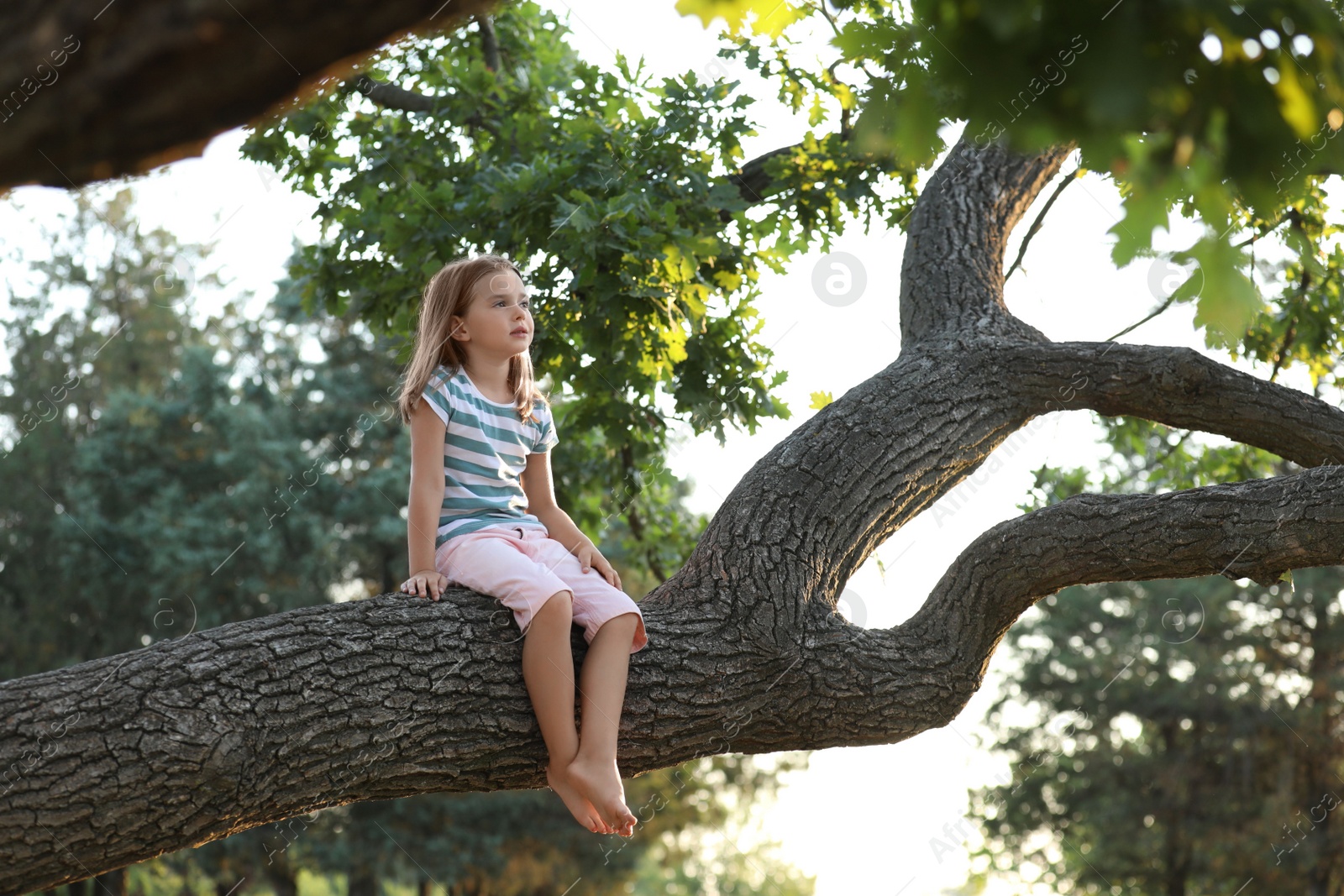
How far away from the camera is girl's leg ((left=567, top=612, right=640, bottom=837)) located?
2.93 m

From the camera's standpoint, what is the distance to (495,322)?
3.74m

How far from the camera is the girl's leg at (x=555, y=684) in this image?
117 inches

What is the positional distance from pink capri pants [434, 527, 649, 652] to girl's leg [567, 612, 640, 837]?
0.16 ft

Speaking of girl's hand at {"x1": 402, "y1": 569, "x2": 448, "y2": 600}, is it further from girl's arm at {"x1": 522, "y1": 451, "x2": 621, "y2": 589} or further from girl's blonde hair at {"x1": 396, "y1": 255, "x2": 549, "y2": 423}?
girl's blonde hair at {"x1": 396, "y1": 255, "x2": 549, "y2": 423}

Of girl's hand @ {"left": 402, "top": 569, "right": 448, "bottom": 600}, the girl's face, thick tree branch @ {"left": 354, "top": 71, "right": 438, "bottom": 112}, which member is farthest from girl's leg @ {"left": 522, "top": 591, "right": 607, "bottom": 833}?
thick tree branch @ {"left": 354, "top": 71, "right": 438, "bottom": 112}

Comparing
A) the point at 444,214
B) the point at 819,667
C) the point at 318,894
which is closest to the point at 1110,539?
the point at 819,667

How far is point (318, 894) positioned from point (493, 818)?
734 inches

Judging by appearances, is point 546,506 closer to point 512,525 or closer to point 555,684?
point 512,525

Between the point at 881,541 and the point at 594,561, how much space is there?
1318mm

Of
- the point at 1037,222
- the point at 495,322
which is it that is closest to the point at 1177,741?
the point at 1037,222

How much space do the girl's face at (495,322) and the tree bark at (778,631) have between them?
3.09ft

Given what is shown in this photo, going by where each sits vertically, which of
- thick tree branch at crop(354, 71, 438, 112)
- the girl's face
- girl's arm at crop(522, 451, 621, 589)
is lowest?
girl's arm at crop(522, 451, 621, 589)

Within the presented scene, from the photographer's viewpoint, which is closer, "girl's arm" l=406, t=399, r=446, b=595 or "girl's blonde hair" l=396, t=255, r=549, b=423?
"girl's arm" l=406, t=399, r=446, b=595

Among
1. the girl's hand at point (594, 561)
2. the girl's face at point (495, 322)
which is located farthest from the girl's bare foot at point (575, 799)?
the girl's face at point (495, 322)
